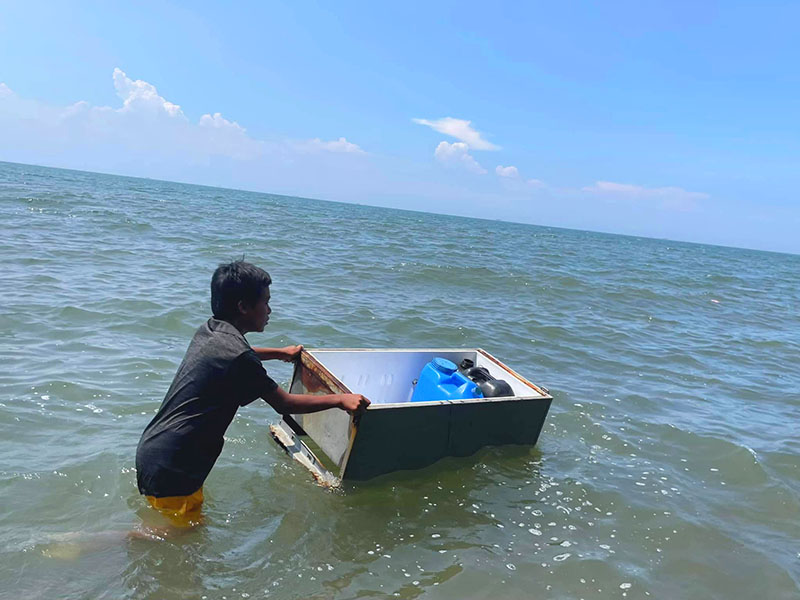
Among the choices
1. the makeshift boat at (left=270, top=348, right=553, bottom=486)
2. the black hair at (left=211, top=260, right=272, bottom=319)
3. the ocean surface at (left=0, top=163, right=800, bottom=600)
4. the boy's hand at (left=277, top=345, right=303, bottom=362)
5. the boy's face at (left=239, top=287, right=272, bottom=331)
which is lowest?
the ocean surface at (left=0, top=163, right=800, bottom=600)

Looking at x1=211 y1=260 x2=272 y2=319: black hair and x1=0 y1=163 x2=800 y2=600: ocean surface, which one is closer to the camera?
x1=211 y1=260 x2=272 y2=319: black hair

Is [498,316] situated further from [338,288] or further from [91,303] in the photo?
[91,303]

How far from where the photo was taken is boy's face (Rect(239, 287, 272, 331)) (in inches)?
143

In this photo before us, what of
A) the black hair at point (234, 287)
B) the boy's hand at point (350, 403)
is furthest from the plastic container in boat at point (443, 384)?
the black hair at point (234, 287)

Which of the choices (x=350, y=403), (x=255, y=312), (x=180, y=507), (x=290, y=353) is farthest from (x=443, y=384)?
(x=180, y=507)

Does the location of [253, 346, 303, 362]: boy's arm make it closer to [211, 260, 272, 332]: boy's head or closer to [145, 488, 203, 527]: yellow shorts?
[211, 260, 272, 332]: boy's head

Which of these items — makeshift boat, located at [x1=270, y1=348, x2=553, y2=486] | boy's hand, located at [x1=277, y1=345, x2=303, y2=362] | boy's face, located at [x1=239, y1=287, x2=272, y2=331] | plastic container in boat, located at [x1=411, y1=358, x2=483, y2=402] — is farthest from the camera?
plastic container in boat, located at [x1=411, y1=358, x2=483, y2=402]

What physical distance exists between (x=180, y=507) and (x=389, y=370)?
10.2 ft

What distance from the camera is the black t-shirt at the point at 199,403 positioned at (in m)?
3.45

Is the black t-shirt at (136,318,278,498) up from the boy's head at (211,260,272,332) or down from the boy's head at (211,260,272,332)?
down

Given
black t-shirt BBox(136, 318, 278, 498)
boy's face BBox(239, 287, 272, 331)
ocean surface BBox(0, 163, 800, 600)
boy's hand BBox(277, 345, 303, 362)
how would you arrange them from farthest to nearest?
1. boy's hand BBox(277, 345, 303, 362)
2. ocean surface BBox(0, 163, 800, 600)
3. boy's face BBox(239, 287, 272, 331)
4. black t-shirt BBox(136, 318, 278, 498)

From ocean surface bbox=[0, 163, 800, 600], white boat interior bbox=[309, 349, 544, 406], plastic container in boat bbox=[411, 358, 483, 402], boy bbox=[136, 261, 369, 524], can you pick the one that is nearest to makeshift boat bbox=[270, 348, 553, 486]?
white boat interior bbox=[309, 349, 544, 406]

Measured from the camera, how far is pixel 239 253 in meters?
18.2

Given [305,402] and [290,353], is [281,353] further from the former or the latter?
[305,402]
